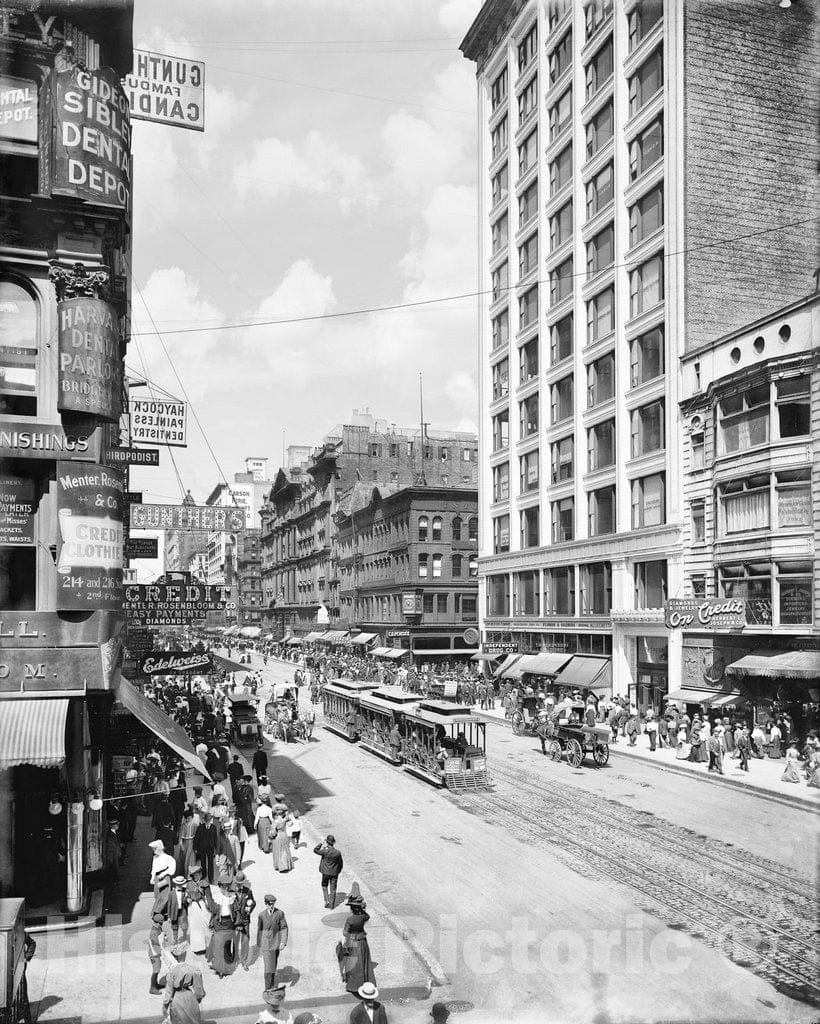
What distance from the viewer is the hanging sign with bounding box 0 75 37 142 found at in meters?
15.0

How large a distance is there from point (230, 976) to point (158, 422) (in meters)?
15.4

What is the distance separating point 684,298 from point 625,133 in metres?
10.6

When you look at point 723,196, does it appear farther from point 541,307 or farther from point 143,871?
point 143,871

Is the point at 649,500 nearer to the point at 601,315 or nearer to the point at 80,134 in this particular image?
the point at 601,315

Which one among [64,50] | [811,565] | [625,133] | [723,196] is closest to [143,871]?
[64,50]

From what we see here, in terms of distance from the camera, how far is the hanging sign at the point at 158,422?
24.3 metres

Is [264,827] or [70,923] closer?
[70,923]

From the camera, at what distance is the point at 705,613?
34156 mm

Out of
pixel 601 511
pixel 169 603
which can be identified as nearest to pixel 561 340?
pixel 601 511

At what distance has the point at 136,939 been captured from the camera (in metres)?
14.5

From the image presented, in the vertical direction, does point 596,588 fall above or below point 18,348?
below

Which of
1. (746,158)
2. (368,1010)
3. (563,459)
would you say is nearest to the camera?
(368,1010)

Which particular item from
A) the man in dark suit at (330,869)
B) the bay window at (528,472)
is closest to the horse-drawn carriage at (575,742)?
the man in dark suit at (330,869)

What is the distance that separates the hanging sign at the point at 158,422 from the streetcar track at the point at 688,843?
47.5 ft
